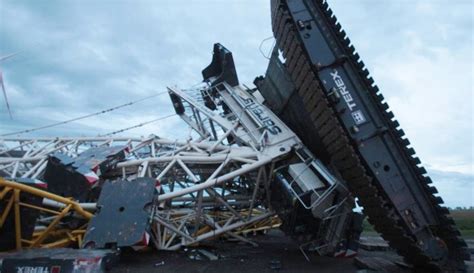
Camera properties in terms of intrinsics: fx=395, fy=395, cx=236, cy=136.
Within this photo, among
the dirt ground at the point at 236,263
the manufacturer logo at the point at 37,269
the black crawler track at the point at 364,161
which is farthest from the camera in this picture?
the dirt ground at the point at 236,263

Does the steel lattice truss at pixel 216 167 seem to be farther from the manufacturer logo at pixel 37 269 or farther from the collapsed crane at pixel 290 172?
the manufacturer logo at pixel 37 269

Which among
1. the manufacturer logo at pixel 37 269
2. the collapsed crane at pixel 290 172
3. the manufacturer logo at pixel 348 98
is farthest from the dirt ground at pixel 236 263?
the manufacturer logo at pixel 348 98

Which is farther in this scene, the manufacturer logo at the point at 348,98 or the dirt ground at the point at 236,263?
the dirt ground at the point at 236,263

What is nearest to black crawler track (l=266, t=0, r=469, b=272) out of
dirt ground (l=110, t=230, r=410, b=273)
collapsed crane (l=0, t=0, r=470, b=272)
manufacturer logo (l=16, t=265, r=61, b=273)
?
collapsed crane (l=0, t=0, r=470, b=272)

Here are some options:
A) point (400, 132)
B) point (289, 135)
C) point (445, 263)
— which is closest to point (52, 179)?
point (289, 135)

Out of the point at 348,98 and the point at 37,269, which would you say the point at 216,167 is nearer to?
the point at 348,98

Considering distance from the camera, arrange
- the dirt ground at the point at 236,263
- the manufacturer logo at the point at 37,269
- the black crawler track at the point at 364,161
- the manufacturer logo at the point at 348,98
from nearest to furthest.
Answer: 1. the manufacturer logo at the point at 37,269
2. the black crawler track at the point at 364,161
3. the manufacturer logo at the point at 348,98
4. the dirt ground at the point at 236,263

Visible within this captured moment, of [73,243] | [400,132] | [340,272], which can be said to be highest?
[400,132]

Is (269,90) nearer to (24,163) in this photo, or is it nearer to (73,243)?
(73,243)

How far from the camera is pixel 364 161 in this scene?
7.58m

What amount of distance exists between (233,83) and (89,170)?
5442mm

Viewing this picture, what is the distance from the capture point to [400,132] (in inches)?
308

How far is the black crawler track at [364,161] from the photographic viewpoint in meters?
7.36

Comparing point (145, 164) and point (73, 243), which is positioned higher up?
point (145, 164)
